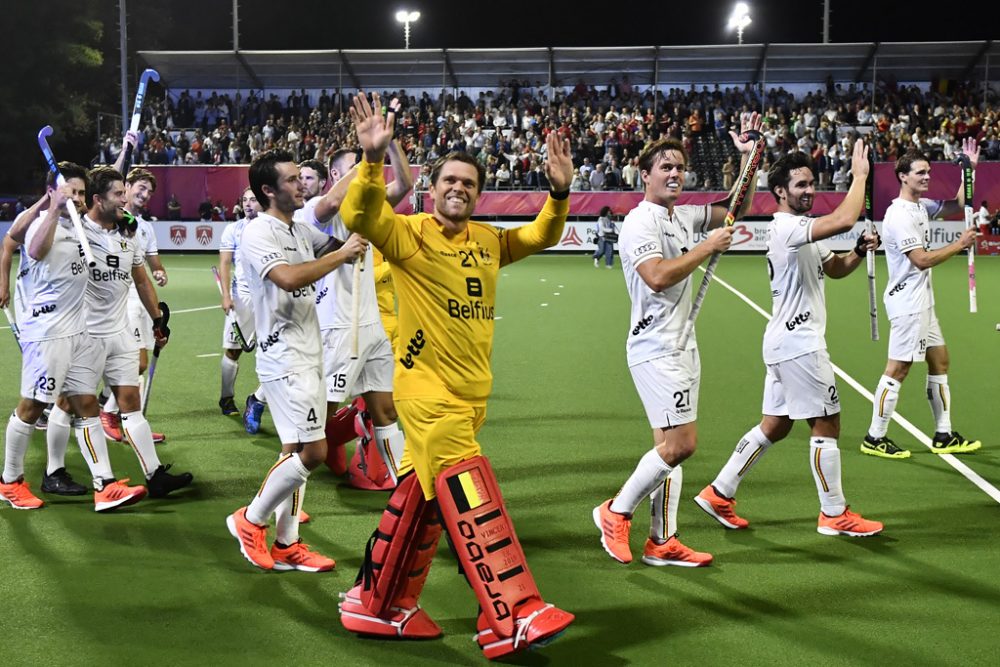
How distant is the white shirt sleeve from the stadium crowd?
3102 centimetres

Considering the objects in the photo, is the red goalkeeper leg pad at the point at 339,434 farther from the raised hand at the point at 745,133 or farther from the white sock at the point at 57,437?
the raised hand at the point at 745,133

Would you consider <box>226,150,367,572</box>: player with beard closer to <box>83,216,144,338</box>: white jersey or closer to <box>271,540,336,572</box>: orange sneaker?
<box>271,540,336,572</box>: orange sneaker

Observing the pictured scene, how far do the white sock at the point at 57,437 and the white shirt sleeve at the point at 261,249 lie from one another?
99.2 inches

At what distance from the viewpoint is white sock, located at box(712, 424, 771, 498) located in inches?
262

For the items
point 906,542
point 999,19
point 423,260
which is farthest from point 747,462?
point 999,19

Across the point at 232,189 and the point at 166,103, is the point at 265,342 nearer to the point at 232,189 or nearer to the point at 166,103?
the point at 232,189

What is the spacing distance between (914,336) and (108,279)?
642 cm

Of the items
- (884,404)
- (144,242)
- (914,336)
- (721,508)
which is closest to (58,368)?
(144,242)

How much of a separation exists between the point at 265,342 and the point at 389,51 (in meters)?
37.0

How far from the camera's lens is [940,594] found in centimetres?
539

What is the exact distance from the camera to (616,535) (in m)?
6.01

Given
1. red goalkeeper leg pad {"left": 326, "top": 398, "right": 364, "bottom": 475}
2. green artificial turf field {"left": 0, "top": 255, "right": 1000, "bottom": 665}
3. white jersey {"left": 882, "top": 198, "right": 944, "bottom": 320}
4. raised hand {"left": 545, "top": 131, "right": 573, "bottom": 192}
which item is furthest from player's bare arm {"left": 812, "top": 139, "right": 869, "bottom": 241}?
red goalkeeper leg pad {"left": 326, "top": 398, "right": 364, "bottom": 475}

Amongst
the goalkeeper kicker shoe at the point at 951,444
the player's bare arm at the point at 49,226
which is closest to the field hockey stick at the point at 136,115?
the player's bare arm at the point at 49,226

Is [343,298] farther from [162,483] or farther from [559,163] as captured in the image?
[559,163]
